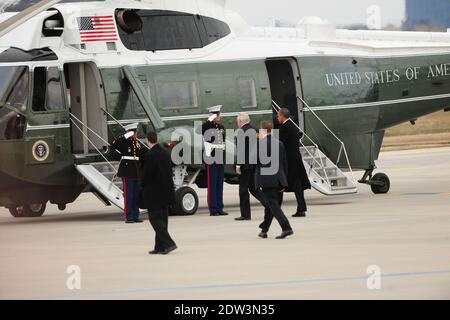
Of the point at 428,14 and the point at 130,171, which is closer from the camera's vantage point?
the point at 130,171

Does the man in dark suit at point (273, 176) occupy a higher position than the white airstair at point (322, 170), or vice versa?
the man in dark suit at point (273, 176)

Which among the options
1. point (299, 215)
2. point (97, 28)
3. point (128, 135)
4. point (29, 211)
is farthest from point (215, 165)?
point (29, 211)

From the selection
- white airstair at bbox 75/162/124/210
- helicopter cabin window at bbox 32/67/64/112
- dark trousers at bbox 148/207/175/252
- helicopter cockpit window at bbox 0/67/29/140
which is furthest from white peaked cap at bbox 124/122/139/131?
dark trousers at bbox 148/207/175/252

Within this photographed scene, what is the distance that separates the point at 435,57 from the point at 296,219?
7.25 meters

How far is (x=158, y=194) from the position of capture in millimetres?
15422

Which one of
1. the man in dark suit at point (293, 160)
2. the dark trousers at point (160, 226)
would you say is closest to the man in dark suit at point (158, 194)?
the dark trousers at point (160, 226)

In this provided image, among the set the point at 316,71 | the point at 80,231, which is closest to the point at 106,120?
the point at 80,231

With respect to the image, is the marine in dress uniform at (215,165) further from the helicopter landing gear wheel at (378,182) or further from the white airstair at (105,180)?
the helicopter landing gear wheel at (378,182)

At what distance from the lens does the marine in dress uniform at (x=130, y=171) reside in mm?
20578

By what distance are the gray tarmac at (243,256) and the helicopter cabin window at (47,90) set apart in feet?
6.78

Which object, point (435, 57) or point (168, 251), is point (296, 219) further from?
point (435, 57)

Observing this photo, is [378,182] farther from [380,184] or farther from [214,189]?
[214,189]

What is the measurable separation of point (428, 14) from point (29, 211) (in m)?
13.2

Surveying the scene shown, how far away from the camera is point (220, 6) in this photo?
2398 cm
